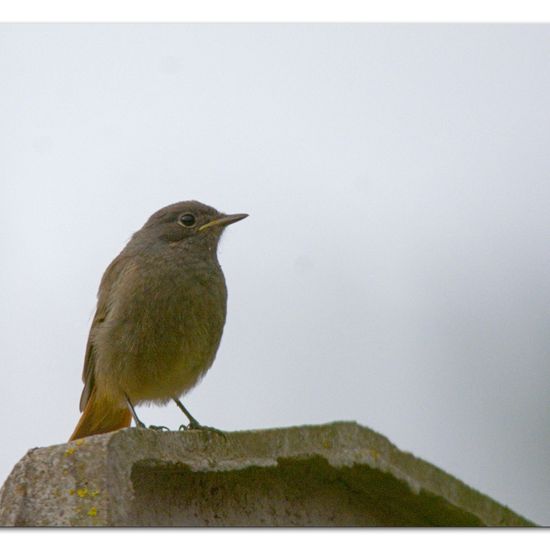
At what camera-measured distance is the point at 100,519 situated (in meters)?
2.66

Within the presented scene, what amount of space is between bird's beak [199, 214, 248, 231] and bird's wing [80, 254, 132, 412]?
35cm

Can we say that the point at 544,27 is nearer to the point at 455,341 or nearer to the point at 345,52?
the point at 345,52

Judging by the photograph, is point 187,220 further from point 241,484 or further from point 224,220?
point 241,484

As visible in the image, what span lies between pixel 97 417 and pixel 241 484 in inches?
47.1

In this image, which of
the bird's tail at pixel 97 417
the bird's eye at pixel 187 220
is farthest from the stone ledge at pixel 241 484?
the bird's eye at pixel 187 220

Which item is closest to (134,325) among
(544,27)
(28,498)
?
(28,498)

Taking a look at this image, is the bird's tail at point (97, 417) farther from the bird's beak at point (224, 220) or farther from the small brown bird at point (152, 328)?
the bird's beak at point (224, 220)

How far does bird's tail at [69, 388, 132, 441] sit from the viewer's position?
4203 millimetres

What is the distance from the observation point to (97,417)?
4.24 metres

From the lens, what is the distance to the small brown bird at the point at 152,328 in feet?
13.3

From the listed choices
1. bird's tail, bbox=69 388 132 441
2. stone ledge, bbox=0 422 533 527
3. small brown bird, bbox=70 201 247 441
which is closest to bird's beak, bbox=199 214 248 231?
small brown bird, bbox=70 201 247 441

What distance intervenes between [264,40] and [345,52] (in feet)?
1.17

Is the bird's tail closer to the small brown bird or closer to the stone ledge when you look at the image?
the small brown bird

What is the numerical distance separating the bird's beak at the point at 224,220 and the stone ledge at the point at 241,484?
1335 mm
